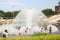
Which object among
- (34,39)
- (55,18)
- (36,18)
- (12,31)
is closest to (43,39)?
(34,39)

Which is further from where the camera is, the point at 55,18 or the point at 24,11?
the point at 55,18

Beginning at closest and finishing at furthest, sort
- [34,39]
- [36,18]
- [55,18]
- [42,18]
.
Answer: [34,39], [42,18], [36,18], [55,18]

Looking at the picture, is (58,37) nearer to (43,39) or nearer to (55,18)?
(43,39)

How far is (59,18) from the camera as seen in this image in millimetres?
66188

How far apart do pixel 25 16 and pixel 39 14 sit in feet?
10.8

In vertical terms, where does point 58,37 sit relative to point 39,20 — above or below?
below

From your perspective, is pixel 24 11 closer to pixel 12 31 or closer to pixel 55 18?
pixel 12 31

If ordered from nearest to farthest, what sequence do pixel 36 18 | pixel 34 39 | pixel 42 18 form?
pixel 34 39 < pixel 42 18 < pixel 36 18

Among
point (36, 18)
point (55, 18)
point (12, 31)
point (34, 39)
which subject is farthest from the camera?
point (55, 18)

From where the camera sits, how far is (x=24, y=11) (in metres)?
43.3

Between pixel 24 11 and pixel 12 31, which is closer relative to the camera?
pixel 12 31

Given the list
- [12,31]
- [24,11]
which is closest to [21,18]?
[24,11]

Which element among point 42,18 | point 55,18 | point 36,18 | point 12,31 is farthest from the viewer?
point 55,18

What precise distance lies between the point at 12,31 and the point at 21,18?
14168 millimetres
